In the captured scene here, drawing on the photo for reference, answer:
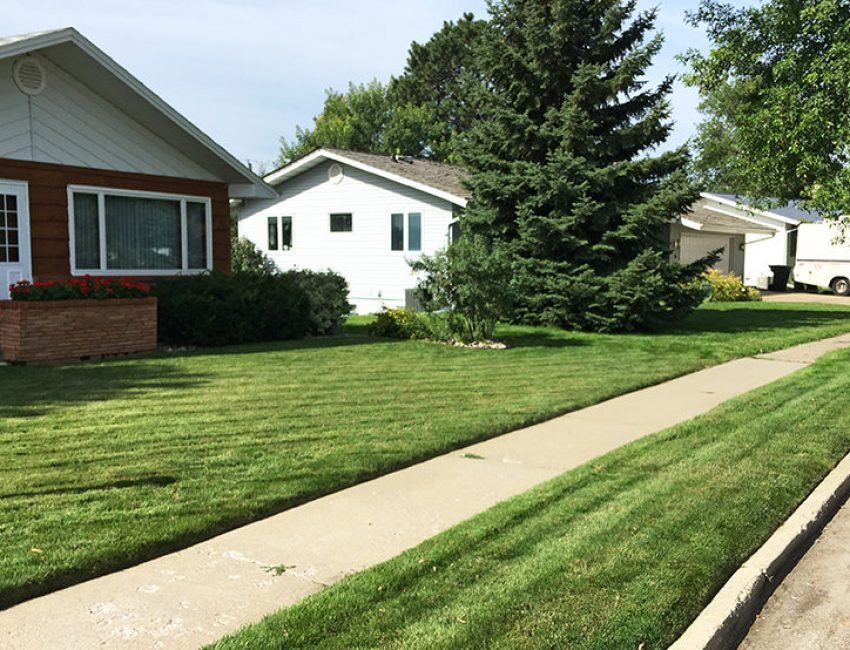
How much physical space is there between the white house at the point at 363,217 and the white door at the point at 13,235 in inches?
451

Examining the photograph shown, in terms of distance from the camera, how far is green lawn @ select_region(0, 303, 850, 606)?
476 cm

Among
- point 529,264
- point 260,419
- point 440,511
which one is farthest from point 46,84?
point 440,511

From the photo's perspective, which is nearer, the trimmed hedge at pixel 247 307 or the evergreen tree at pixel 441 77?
the trimmed hedge at pixel 247 307

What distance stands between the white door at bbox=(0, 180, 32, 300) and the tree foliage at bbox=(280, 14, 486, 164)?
44.2m

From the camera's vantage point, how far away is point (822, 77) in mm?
14039

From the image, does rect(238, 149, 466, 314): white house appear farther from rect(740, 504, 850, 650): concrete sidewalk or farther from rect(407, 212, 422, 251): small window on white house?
rect(740, 504, 850, 650): concrete sidewalk

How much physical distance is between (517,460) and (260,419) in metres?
2.59

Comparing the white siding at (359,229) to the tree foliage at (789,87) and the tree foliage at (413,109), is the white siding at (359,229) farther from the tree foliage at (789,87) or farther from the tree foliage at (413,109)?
the tree foliage at (413,109)

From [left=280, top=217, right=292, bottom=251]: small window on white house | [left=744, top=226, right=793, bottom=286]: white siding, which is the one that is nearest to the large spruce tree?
[left=280, top=217, right=292, bottom=251]: small window on white house

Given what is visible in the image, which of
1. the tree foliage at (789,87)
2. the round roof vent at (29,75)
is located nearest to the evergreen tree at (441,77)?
the tree foliage at (789,87)

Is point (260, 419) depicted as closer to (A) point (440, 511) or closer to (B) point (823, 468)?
(A) point (440, 511)

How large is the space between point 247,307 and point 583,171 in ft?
26.6

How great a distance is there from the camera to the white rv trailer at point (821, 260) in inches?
1438

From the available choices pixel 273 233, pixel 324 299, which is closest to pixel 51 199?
pixel 324 299
